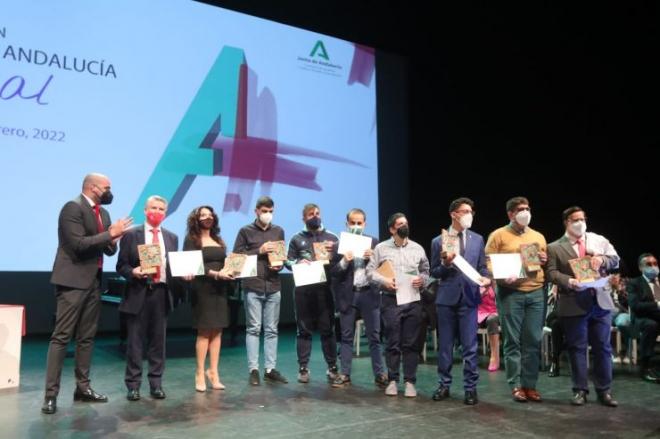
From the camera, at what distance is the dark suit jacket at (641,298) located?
5.61 meters

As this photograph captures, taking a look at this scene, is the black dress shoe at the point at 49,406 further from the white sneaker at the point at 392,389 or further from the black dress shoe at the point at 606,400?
the black dress shoe at the point at 606,400

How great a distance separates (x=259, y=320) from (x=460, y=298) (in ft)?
5.37

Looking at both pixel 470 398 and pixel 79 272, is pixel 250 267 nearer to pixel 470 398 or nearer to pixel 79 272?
pixel 79 272

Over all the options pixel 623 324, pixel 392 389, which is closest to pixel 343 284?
pixel 392 389

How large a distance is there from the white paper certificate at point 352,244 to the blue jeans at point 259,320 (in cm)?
70

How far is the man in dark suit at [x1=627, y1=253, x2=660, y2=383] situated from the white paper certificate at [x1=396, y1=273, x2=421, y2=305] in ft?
8.61

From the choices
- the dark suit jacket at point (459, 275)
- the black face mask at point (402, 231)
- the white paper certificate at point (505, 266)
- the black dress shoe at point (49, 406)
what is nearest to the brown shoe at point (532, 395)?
the dark suit jacket at point (459, 275)

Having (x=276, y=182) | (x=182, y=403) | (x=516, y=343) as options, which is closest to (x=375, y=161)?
(x=276, y=182)

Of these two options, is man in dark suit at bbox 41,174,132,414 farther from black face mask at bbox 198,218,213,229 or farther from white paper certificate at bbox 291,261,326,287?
white paper certificate at bbox 291,261,326,287

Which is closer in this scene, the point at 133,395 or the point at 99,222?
the point at 99,222

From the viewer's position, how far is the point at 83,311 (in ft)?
12.6

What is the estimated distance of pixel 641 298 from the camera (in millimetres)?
5676

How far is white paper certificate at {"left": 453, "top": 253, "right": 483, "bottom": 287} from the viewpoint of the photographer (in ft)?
13.1

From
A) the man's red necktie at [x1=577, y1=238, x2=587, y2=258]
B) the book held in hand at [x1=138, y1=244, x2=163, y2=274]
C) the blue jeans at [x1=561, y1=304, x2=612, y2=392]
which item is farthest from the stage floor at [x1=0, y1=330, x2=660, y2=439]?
the man's red necktie at [x1=577, y1=238, x2=587, y2=258]
